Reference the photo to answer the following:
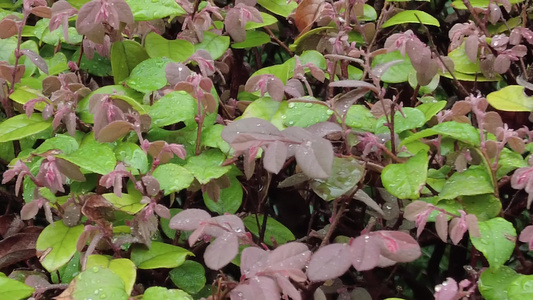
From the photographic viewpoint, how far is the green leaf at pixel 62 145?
3.26ft

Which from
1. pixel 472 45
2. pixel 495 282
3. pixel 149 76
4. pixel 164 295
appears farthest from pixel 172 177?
pixel 472 45

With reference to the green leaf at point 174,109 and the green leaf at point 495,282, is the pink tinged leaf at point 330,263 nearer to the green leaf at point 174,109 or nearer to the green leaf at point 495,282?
Result: the green leaf at point 495,282

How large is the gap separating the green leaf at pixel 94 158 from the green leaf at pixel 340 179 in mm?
334

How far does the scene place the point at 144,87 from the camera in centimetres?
112

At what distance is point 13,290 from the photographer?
841mm

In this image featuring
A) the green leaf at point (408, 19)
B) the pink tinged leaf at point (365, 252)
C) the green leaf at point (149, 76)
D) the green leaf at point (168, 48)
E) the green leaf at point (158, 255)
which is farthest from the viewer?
the green leaf at point (408, 19)

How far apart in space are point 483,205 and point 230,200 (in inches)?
17.1

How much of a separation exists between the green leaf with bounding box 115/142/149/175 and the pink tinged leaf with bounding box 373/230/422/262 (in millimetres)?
408

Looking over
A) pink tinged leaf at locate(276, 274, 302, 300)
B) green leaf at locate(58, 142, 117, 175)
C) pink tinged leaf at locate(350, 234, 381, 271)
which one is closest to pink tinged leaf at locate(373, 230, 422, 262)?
pink tinged leaf at locate(350, 234, 381, 271)

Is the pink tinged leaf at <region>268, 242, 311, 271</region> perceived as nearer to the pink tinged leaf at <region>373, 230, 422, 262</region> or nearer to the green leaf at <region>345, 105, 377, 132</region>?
the pink tinged leaf at <region>373, 230, 422, 262</region>

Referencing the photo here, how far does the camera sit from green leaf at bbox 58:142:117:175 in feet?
2.99

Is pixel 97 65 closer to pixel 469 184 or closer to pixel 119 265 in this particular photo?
pixel 119 265

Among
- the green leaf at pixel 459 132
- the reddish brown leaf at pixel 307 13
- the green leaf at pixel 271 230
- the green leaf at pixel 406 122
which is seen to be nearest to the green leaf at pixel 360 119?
the green leaf at pixel 406 122

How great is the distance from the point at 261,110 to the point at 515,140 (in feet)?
1.39
